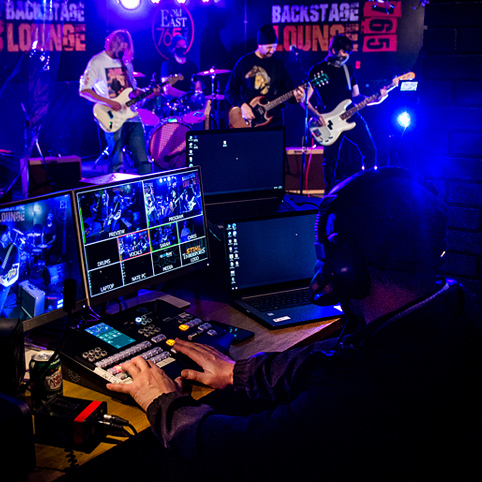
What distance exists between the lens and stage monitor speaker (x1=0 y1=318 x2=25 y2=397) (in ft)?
3.51

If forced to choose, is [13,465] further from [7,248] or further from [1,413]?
[7,248]

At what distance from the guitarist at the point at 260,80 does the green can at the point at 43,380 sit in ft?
14.5

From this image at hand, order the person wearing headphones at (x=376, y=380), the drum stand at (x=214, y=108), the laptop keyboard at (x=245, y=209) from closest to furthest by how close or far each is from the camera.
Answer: the person wearing headphones at (x=376, y=380), the laptop keyboard at (x=245, y=209), the drum stand at (x=214, y=108)

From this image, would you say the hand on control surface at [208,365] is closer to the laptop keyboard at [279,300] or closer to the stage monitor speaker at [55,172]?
the laptop keyboard at [279,300]

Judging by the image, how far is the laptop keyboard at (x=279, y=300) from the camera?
1.80m

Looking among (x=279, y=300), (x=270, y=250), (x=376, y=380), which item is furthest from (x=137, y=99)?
(x=376, y=380)

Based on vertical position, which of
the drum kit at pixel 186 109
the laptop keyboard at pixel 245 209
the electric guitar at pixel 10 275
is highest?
the drum kit at pixel 186 109

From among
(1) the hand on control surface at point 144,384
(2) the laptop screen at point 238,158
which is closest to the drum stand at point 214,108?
(2) the laptop screen at point 238,158

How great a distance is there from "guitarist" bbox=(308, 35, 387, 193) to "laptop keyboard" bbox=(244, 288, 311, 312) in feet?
11.5

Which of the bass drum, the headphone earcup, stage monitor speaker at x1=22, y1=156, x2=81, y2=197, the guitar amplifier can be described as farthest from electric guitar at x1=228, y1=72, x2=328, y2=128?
the headphone earcup

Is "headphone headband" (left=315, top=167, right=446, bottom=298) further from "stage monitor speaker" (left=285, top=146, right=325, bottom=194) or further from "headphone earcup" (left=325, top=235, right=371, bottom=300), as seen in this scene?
"stage monitor speaker" (left=285, top=146, right=325, bottom=194)

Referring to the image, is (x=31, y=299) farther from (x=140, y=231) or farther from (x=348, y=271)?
(x=348, y=271)

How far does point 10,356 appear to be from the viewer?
1.07 metres

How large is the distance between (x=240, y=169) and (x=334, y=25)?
567cm
